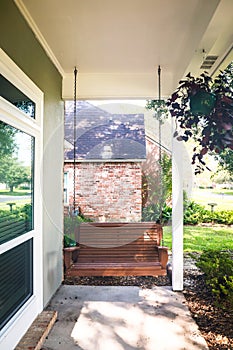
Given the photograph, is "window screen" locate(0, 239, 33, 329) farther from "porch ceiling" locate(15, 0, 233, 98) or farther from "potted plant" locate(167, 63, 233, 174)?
"porch ceiling" locate(15, 0, 233, 98)

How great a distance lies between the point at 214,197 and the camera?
4992 mm

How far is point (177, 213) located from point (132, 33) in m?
1.95

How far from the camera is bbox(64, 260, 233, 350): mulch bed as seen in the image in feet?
7.85

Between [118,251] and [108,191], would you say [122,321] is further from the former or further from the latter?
[108,191]

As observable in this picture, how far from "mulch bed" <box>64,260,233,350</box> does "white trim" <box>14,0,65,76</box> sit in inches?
103

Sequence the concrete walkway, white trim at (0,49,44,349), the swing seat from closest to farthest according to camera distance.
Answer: white trim at (0,49,44,349), the concrete walkway, the swing seat

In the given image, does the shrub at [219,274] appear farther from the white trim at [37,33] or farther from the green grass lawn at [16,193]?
the white trim at [37,33]

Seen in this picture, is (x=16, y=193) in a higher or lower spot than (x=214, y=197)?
higher

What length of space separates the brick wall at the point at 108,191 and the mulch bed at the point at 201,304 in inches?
99.1

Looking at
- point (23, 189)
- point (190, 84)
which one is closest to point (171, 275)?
point (23, 189)

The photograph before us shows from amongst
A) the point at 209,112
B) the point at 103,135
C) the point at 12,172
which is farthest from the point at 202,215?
the point at 12,172

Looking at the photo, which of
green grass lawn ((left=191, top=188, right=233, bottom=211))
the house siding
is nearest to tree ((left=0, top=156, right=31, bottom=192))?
the house siding

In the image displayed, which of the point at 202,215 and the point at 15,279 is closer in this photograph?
the point at 15,279

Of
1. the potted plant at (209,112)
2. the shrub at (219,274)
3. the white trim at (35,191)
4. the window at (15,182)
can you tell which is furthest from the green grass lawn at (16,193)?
the shrub at (219,274)
